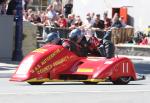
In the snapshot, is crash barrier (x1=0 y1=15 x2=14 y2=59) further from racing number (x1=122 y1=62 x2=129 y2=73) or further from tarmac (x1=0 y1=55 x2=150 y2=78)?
racing number (x1=122 y1=62 x2=129 y2=73)

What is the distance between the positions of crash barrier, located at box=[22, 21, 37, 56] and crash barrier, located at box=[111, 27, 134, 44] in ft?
22.7

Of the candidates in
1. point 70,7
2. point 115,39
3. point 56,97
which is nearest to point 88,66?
point 56,97

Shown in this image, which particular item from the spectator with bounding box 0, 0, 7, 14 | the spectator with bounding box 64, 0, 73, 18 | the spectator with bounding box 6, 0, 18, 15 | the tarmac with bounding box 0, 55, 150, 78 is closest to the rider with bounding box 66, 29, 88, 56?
the tarmac with bounding box 0, 55, 150, 78

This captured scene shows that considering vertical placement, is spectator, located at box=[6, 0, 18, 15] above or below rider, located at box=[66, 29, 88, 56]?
above

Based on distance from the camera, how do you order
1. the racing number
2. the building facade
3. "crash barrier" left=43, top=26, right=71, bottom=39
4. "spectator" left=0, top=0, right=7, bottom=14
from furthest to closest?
the building facade
"crash barrier" left=43, top=26, right=71, bottom=39
"spectator" left=0, top=0, right=7, bottom=14
the racing number

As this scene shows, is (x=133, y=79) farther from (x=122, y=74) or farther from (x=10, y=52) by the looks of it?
(x=10, y=52)

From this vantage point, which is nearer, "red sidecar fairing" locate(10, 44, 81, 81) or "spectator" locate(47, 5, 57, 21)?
"red sidecar fairing" locate(10, 44, 81, 81)

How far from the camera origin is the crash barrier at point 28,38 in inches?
1065

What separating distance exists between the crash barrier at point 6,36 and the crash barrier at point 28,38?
3.53ft

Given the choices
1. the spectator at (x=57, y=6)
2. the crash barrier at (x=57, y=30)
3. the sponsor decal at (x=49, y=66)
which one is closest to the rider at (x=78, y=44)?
the sponsor decal at (x=49, y=66)

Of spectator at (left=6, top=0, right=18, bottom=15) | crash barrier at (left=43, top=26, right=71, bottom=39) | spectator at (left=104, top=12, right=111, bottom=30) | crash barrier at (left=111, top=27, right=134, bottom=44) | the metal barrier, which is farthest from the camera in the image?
spectator at (left=104, top=12, right=111, bottom=30)

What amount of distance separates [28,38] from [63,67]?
10426 millimetres

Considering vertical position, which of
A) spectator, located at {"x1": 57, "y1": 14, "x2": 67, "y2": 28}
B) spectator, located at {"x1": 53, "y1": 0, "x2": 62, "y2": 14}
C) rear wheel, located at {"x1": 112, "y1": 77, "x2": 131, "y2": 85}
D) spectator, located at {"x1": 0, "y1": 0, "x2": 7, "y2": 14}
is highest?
spectator, located at {"x1": 0, "y1": 0, "x2": 7, "y2": 14}

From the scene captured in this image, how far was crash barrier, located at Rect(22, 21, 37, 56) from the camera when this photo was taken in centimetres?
2705
